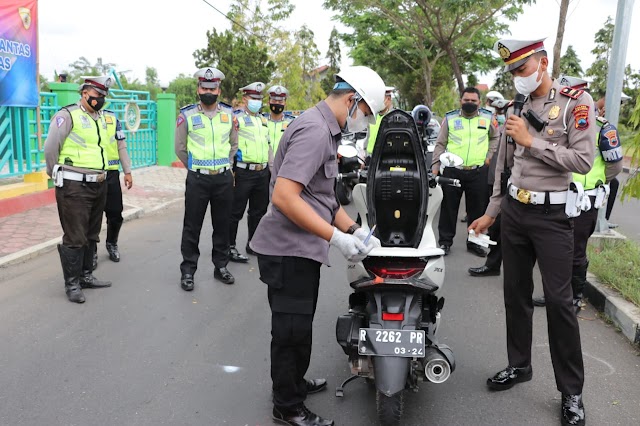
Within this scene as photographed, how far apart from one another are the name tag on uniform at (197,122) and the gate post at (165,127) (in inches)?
361

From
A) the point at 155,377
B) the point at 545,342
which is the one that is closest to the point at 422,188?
the point at 545,342

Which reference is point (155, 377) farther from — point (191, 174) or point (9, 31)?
point (9, 31)

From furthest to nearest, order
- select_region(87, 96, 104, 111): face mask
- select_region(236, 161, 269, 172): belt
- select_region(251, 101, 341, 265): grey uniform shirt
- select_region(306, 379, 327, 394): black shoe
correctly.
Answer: select_region(236, 161, 269, 172): belt → select_region(87, 96, 104, 111): face mask → select_region(306, 379, 327, 394): black shoe → select_region(251, 101, 341, 265): grey uniform shirt

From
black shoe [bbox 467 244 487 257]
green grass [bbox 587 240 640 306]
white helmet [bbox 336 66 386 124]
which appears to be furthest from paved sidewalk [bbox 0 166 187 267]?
green grass [bbox 587 240 640 306]

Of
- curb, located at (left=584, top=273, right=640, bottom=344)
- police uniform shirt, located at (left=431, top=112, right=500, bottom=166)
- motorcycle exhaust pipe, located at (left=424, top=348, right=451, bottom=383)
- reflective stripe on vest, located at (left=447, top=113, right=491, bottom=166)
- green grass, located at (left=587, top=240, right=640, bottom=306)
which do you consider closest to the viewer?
motorcycle exhaust pipe, located at (left=424, top=348, right=451, bottom=383)

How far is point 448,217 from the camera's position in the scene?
6.83 m

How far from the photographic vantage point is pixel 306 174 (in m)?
2.54

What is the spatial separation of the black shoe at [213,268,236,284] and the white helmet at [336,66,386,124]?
129 inches

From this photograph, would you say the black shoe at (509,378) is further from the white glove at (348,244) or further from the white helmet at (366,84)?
the white helmet at (366,84)

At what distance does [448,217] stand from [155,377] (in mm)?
4325

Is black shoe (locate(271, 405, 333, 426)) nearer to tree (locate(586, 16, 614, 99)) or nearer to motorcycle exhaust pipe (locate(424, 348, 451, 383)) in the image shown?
motorcycle exhaust pipe (locate(424, 348, 451, 383))

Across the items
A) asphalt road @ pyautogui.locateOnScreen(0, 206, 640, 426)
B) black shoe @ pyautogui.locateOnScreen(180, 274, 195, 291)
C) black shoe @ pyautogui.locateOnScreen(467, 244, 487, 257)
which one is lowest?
asphalt road @ pyautogui.locateOnScreen(0, 206, 640, 426)

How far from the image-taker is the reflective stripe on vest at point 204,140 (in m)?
5.43

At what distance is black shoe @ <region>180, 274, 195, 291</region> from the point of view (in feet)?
17.4
